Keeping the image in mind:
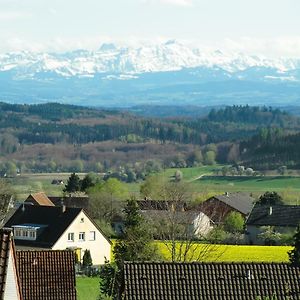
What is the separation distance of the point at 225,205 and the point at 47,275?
50434 mm

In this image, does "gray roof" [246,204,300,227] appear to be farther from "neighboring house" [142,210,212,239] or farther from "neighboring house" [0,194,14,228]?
"neighboring house" [0,194,14,228]

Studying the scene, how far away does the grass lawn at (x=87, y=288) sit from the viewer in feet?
110

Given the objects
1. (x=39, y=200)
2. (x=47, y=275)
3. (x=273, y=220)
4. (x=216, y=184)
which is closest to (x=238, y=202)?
(x=273, y=220)

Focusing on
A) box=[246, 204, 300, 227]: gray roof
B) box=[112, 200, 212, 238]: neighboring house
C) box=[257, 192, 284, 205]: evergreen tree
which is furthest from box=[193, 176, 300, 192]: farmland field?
box=[112, 200, 212, 238]: neighboring house

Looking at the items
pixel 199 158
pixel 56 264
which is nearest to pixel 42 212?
pixel 56 264

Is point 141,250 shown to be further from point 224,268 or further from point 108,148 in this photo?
point 108,148

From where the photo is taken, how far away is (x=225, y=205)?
7438cm

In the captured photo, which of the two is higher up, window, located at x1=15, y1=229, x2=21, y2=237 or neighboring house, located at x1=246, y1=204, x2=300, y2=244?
window, located at x1=15, y1=229, x2=21, y2=237

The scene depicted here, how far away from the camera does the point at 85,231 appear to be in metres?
51.6

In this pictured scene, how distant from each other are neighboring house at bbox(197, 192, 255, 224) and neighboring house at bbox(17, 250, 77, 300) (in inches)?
1587

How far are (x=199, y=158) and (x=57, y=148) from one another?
148ft

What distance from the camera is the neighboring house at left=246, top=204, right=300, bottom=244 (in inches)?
2477

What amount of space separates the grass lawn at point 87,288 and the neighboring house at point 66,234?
941 centimetres

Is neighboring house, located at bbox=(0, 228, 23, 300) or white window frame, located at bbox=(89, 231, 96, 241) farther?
white window frame, located at bbox=(89, 231, 96, 241)
